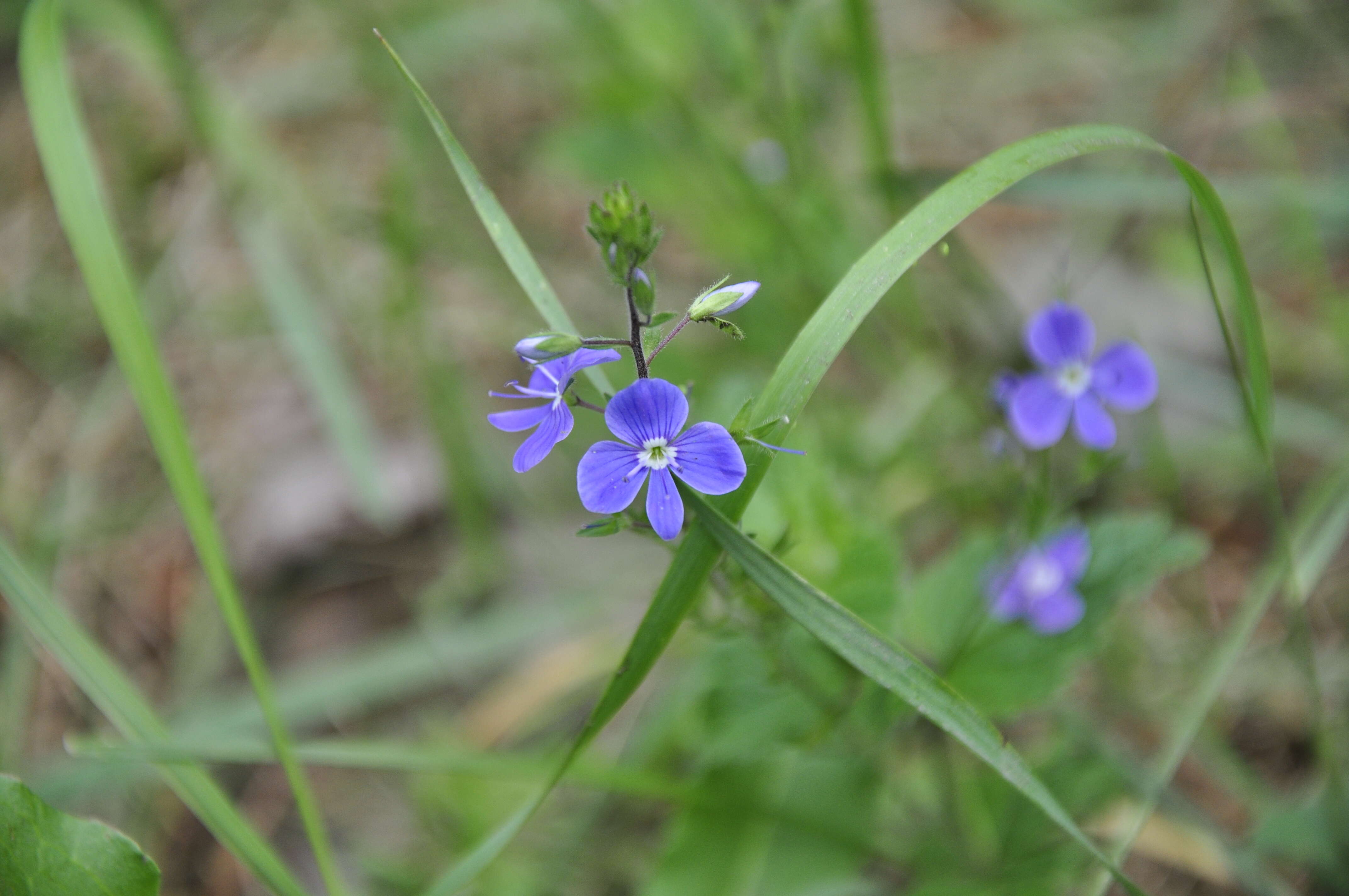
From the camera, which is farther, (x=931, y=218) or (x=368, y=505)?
(x=368, y=505)

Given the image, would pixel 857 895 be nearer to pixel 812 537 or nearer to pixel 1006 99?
pixel 812 537

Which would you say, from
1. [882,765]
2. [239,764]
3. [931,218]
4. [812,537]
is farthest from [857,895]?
[239,764]

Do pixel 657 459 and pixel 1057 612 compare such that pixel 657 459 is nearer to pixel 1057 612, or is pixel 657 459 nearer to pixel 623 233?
pixel 623 233

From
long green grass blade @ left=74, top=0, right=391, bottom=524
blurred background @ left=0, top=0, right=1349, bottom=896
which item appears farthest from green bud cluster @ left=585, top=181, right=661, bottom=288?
long green grass blade @ left=74, top=0, right=391, bottom=524

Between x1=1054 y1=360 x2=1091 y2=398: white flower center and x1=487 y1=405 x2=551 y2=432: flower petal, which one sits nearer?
x1=487 y1=405 x2=551 y2=432: flower petal

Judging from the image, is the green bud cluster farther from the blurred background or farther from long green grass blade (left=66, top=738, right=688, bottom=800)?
long green grass blade (left=66, top=738, right=688, bottom=800)

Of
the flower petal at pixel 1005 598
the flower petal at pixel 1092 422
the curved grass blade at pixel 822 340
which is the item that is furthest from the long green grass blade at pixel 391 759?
the flower petal at pixel 1092 422

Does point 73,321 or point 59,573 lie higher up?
point 73,321

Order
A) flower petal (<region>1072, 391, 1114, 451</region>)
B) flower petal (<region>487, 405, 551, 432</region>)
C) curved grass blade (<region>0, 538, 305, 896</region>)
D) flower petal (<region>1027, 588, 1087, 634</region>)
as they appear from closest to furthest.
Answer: flower petal (<region>487, 405, 551, 432</region>) → curved grass blade (<region>0, 538, 305, 896</region>) → flower petal (<region>1072, 391, 1114, 451</region>) → flower petal (<region>1027, 588, 1087, 634</region>)

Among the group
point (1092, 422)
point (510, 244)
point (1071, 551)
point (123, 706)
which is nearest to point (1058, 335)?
point (1092, 422)
